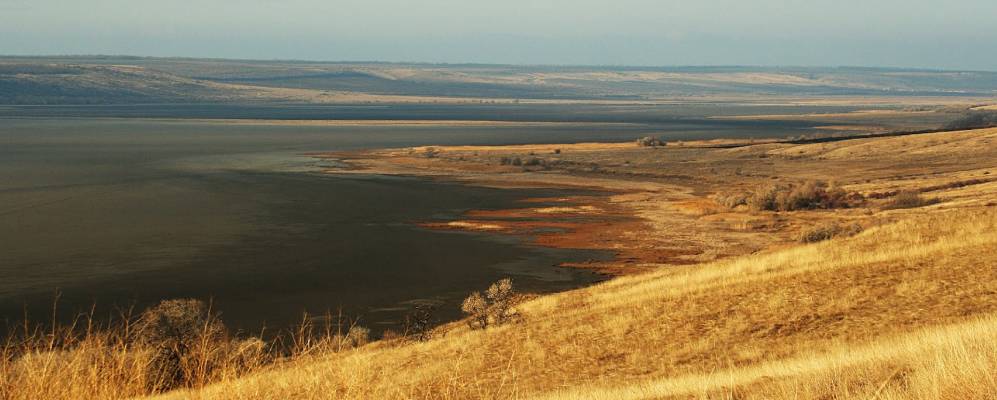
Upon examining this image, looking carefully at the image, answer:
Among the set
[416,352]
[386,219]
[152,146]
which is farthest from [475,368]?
[152,146]

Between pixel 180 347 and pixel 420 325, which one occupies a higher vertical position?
pixel 180 347

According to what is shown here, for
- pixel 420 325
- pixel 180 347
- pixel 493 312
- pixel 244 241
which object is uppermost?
pixel 180 347

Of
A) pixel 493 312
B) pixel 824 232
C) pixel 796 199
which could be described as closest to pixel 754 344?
pixel 493 312

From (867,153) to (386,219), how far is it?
46366mm

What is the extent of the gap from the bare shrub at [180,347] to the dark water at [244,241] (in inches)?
97.2

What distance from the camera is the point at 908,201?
50125 millimetres

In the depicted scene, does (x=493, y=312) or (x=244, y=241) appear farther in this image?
(x=244, y=241)

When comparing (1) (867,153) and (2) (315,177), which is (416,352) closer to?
(2) (315,177)

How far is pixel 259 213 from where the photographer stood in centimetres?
5516

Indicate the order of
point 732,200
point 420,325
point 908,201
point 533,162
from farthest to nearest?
point 533,162
point 732,200
point 908,201
point 420,325

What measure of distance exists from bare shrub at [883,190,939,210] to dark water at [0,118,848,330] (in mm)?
17853

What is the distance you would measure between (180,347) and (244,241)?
3385cm

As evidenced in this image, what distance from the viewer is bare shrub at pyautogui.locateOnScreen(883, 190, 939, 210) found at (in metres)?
49.7

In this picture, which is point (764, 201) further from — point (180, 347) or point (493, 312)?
point (180, 347)
